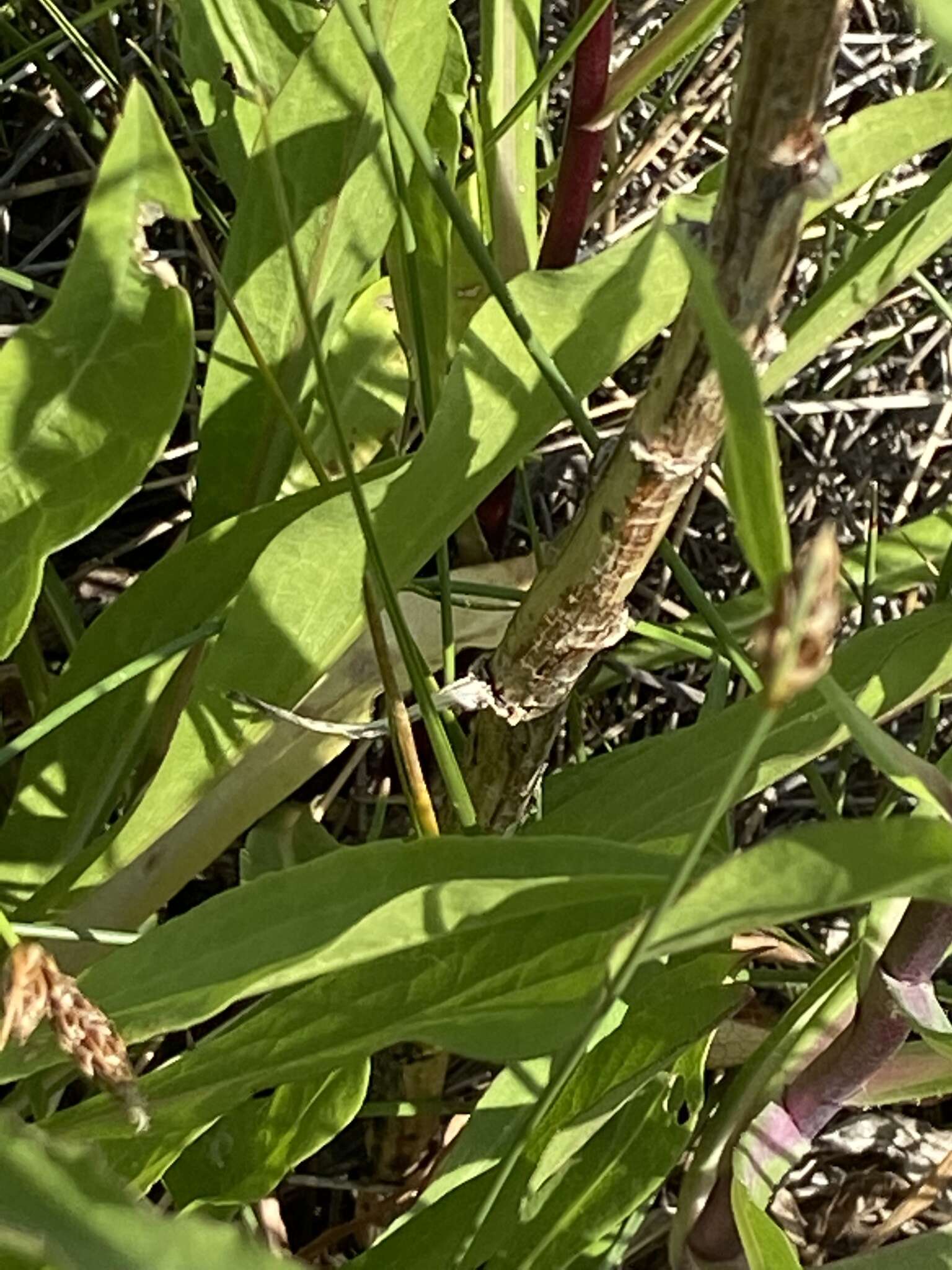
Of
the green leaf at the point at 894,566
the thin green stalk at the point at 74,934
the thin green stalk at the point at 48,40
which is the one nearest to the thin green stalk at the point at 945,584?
the green leaf at the point at 894,566

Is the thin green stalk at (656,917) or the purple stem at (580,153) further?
the purple stem at (580,153)

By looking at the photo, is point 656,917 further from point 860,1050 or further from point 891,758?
point 860,1050

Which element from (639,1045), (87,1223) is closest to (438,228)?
(639,1045)

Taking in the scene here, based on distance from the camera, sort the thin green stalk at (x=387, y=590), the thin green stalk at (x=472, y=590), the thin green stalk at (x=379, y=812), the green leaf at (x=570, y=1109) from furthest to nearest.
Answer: the thin green stalk at (x=379, y=812) → the thin green stalk at (x=472, y=590) → the green leaf at (x=570, y=1109) → the thin green stalk at (x=387, y=590)

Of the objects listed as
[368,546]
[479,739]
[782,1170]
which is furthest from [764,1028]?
[368,546]

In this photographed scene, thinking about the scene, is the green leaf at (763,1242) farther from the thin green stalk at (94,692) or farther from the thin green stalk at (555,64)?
the thin green stalk at (555,64)

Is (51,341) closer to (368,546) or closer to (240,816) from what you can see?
(368,546)

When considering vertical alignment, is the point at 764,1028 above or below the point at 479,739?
below
